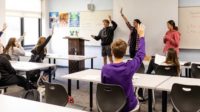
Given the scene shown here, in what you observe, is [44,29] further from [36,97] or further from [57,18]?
[36,97]

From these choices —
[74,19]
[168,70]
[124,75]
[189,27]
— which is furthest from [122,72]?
[74,19]

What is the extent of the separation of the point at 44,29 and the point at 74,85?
3671mm

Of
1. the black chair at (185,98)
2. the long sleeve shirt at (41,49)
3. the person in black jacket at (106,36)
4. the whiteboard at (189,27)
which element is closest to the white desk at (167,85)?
the black chair at (185,98)

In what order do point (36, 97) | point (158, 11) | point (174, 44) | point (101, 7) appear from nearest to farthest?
point (36, 97)
point (174, 44)
point (158, 11)
point (101, 7)

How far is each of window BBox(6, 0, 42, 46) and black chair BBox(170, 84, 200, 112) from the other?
6.44 m

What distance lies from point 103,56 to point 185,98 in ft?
16.8

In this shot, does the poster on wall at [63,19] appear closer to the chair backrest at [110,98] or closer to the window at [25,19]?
the window at [25,19]

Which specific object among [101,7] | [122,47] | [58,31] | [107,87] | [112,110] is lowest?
[112,110]

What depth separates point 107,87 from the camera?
265cm

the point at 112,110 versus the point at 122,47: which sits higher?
the point at 122,47

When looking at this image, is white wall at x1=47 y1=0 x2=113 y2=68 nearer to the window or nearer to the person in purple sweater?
the window

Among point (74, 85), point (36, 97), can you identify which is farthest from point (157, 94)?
point (36, 97)

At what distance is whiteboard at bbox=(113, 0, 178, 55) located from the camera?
6.70m

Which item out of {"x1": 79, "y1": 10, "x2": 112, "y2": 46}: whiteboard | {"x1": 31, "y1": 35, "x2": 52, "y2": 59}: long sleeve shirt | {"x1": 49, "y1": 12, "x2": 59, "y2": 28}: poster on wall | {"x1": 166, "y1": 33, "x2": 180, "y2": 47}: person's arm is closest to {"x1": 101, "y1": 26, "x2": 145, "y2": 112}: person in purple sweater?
{"x1": 31, "y1": 35, "x2": 52, "y2": 59}: long sleeve shirt
